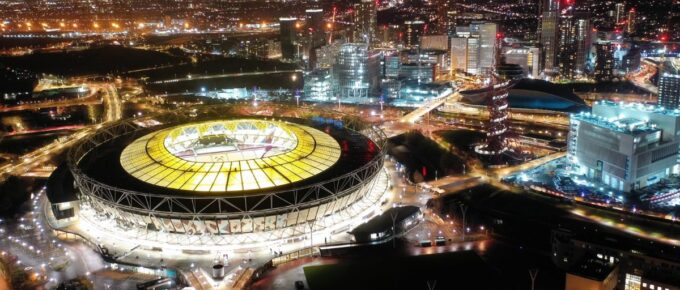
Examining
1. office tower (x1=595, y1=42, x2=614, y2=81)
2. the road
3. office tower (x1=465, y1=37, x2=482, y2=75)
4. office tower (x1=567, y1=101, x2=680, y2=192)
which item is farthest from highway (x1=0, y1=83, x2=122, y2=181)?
office tower (x1=595, y1=42, x2=614, y2=81)

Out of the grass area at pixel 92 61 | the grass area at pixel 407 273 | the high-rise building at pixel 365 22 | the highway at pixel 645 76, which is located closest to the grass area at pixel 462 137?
the grass area at pixel 407 273

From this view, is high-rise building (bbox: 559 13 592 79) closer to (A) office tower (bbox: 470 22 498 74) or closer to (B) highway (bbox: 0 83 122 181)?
(A) office tower (bbox: 470 22 498 74)

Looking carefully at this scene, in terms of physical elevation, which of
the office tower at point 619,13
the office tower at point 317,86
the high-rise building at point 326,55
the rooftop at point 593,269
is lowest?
the rooftop at point 593,269

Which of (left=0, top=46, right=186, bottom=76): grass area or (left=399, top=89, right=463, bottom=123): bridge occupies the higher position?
(left=0, top=46, right=186, bottom=76): grass area

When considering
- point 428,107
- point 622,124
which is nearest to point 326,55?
point 428,107

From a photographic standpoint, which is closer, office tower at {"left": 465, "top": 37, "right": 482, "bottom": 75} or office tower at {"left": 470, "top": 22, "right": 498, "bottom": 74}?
office tower at {"left": 470, "top": 22, "right": 498, "bottom": 74}

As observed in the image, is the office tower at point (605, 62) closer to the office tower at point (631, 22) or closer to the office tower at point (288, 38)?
the office tower at point (631, 22)

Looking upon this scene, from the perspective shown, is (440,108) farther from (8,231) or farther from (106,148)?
(8,231)
